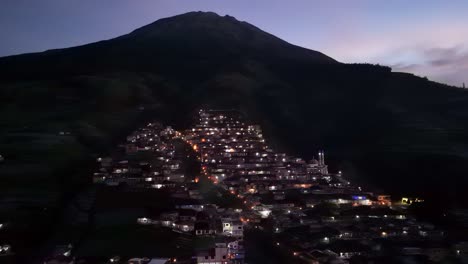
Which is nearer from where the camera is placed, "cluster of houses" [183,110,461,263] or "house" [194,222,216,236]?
"cluster of houses" [183,110,461,263]

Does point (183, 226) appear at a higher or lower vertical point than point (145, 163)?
lower

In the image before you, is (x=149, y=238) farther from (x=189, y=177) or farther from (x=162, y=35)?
(x=162, y=35)

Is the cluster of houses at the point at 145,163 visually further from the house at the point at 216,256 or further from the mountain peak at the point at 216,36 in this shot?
the mountain peak at the point at 216,36

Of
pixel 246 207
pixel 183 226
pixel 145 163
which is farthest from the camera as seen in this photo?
pixel 145 163

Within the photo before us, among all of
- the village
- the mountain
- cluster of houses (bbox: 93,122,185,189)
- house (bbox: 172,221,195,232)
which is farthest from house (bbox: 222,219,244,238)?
the mountain

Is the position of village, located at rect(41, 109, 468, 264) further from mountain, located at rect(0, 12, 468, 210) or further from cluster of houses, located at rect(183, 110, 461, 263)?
mountain, located at rect(0, 12, 468, 210)

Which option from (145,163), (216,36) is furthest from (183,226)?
(216,36)

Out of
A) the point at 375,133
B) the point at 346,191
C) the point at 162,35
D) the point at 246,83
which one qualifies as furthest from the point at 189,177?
the point at 162,35

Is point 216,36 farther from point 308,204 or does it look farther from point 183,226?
point 183,226
